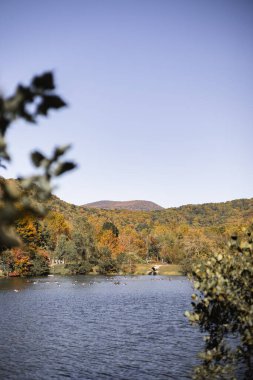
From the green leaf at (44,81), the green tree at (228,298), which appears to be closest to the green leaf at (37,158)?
the green leaf at (44,81)

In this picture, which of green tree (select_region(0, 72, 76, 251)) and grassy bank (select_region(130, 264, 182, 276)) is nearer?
green tree (select_region(0, 72, 76, 251))

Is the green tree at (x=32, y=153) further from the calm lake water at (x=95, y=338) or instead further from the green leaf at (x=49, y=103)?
the calm lake water at (x=95, y=338)

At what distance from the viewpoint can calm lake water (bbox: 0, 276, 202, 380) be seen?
29.7 meters

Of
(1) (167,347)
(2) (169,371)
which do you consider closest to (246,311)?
(2) (169,371)

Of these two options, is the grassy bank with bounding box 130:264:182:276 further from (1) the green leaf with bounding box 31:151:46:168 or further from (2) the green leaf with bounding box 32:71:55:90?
(2) the green leaf with bounding box 32:71:55:90

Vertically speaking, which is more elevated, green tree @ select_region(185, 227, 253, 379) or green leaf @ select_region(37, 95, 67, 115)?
green leaf @ select_region(37, 95, 67, 115)

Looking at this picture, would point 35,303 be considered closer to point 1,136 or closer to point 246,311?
point 246,311

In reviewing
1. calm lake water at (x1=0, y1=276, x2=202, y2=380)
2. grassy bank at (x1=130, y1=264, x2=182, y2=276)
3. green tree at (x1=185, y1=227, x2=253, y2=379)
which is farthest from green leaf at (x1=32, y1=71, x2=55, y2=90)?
grassy bank at (x1=130, y1=264, x2=182, y2=276)

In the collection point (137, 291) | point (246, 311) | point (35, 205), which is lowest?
point (137, 291)

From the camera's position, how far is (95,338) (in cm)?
4053

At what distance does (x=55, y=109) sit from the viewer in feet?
8.98

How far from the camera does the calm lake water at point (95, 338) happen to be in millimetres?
29734

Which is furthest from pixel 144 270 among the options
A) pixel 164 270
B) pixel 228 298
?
pixel 228 298

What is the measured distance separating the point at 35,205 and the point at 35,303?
218 feet
